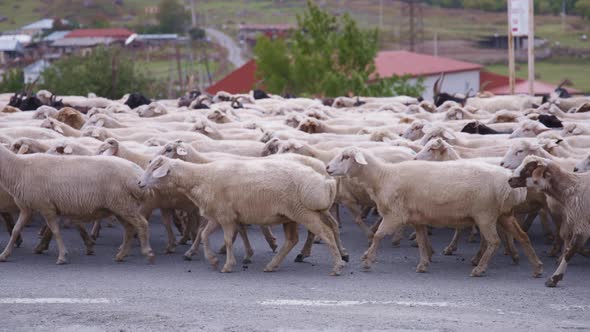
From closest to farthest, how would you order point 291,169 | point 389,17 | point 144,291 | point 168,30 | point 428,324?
point 428,324, point 144,291, point 291,169, point 168,30, point 389,17

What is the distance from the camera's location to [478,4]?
12750 centimetres

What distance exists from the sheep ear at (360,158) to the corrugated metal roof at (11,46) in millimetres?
80093

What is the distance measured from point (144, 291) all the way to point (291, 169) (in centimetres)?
213

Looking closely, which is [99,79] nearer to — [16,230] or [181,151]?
[181,151]

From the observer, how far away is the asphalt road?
927cm

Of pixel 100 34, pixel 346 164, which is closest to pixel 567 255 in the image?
pixel 346 164

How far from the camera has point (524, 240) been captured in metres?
11.4

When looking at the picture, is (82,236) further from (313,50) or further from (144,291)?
(313,50)

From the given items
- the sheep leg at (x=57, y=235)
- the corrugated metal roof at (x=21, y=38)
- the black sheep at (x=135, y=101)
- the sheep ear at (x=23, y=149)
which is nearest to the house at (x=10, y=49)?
the corrugated metal roof at (x=21, y=38)

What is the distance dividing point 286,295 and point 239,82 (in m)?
49.7

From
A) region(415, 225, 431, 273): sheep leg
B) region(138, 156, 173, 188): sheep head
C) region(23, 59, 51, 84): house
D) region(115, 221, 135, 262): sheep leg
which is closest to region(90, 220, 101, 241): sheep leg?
region(115, 221, 135, 262): sheep leg

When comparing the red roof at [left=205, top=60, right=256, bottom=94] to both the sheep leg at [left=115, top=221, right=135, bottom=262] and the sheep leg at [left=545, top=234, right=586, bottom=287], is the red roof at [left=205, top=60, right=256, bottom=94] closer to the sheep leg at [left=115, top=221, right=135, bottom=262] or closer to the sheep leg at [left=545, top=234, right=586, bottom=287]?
the sheep leg at [left=115, top=221, right=135, bottom=262]

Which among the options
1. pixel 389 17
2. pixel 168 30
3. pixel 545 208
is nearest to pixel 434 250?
pixel 545 208

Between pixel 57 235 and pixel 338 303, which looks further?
pixel 57 235
